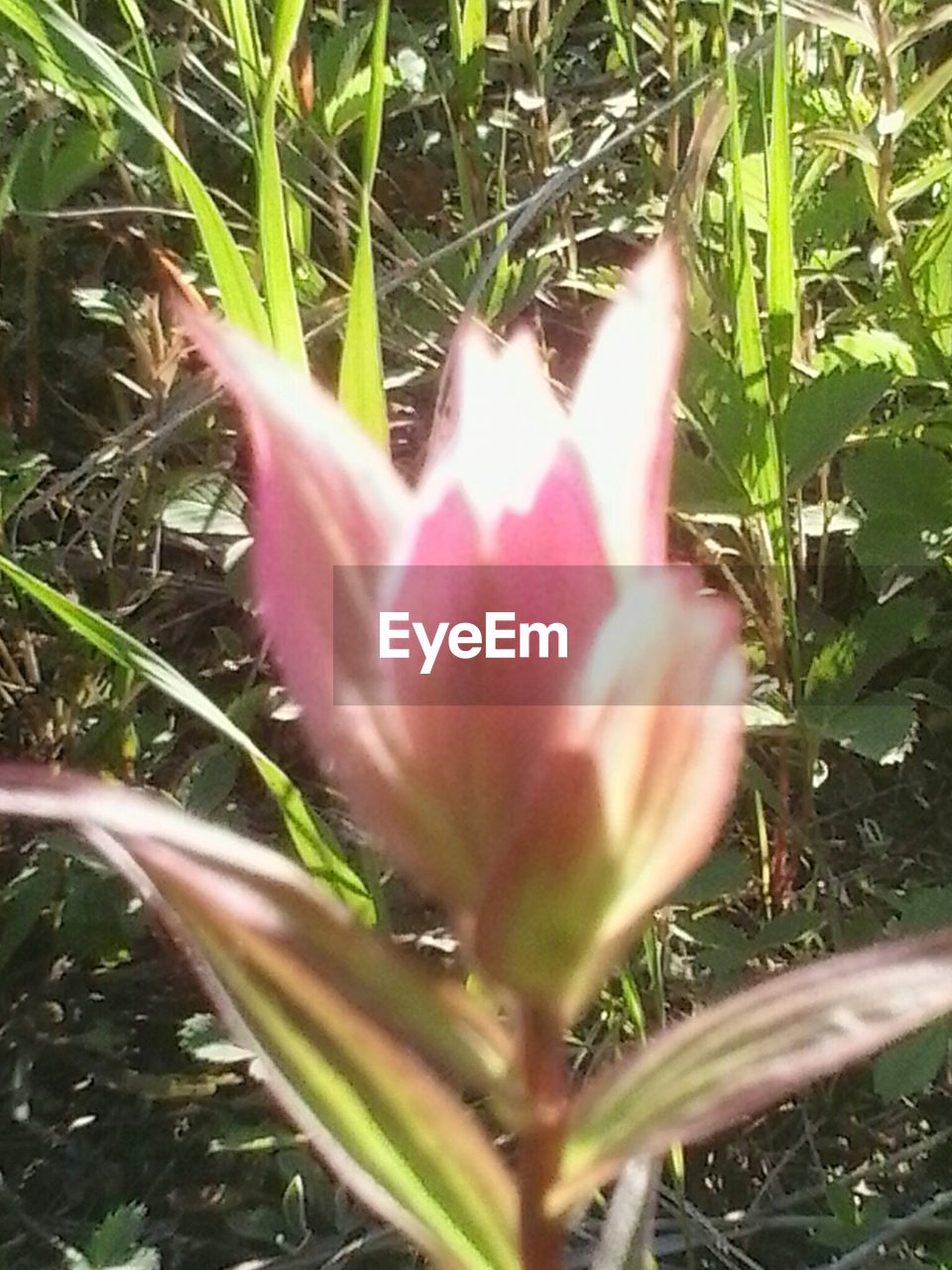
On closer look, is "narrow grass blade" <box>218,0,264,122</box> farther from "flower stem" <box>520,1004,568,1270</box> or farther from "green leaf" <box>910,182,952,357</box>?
"flower stem" <box>520,1004,568,1270</box>

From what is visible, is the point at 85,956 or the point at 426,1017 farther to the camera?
the point at 85,956

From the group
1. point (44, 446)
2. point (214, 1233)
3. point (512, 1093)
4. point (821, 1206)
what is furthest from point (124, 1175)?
point (512, 1093)

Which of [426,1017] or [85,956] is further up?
[426,1017]

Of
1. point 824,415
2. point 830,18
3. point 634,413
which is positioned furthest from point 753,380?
point 634,413

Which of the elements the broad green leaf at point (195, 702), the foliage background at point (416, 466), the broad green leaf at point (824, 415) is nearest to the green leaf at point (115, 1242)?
the foliage background at point (416, 466)

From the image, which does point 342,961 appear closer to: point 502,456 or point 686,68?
point 502,456

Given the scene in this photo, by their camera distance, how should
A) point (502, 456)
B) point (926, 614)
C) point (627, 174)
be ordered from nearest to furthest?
point (502, 456) < point (926, 614) < point (627, 174)

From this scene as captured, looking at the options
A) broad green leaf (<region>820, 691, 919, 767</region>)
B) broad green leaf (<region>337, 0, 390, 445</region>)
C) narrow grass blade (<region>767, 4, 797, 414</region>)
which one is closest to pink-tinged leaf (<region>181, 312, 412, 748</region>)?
broad green leaf (<region>337, 0, 390, 445</region>)
